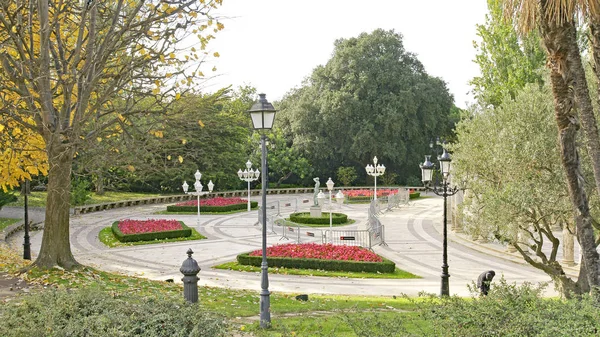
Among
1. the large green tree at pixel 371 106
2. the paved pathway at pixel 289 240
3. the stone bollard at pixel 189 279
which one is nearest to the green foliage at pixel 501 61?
the paved pathway at pixel 289 240

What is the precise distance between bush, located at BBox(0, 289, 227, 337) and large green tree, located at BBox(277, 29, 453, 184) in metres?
42.8

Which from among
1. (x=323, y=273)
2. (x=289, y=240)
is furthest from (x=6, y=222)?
(x=323, y=273)

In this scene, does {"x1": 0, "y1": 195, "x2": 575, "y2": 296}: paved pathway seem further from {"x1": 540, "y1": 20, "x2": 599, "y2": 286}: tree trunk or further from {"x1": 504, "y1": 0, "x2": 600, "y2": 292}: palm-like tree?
{"x1": 504, "y1": 0, "x2": 600, "y2": 292}: palm-like tree

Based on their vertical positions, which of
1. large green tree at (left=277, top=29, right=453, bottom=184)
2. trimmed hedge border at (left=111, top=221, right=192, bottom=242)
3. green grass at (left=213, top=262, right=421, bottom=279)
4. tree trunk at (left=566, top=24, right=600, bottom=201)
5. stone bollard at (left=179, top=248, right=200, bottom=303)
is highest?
large green tree at (left=277, top=29, right=453, bottom=184)

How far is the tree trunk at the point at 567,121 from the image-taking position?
8.89 metres

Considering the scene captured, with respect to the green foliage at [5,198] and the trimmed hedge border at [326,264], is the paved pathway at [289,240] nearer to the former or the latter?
the trimmed hedge border at [326,264]

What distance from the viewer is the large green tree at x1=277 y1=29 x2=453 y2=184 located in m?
48.7

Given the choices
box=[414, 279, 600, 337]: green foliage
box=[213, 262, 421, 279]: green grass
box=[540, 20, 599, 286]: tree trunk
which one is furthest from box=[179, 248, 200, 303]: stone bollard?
box=[213, 262, 421, 279]: green grass

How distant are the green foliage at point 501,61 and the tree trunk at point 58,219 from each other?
2411 centimetres

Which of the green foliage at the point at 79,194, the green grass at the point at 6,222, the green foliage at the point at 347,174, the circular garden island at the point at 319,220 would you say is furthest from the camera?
the green foliage at the point at 347,174

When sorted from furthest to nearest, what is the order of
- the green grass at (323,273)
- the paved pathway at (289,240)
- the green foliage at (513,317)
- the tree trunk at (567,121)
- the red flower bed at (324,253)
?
the red flower bed at (324,253) < the green grass at (323,273) < the paved pathway at (289,240) < the tree trunk at (567,121) < the green foliage at (513,317)

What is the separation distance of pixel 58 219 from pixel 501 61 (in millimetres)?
28708

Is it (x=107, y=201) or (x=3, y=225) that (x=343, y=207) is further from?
(x=3, y=225)

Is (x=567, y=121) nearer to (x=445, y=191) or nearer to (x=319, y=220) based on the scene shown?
(x=445, y=191)
